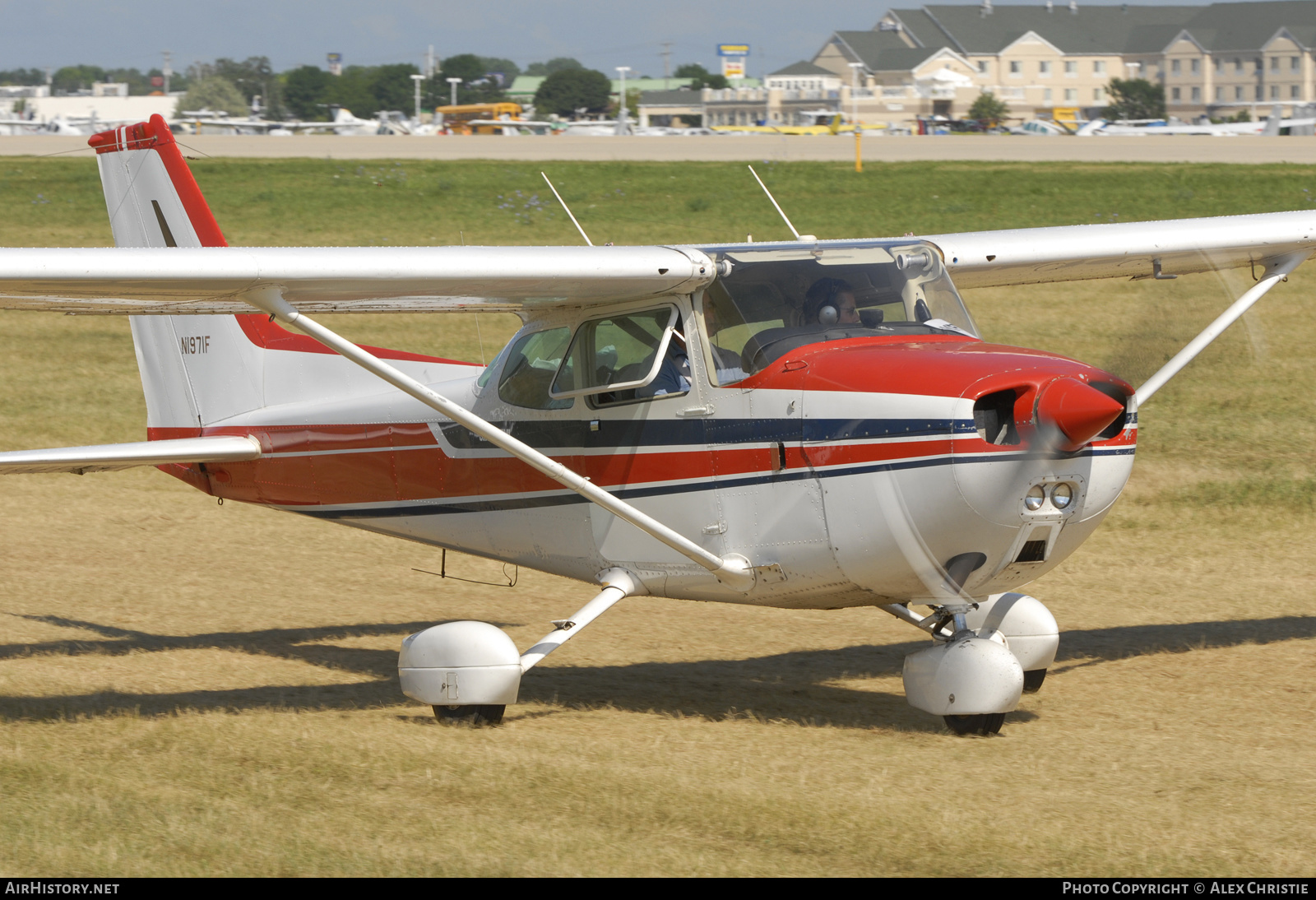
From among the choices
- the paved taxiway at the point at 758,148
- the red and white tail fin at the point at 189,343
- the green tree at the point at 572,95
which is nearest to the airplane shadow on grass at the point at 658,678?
the red and white tail fin at the point at 189,343

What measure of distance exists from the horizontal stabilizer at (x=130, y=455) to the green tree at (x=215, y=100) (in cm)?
12850

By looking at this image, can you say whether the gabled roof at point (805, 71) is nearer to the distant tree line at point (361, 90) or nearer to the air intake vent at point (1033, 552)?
the distant tree line at point (361, 90)

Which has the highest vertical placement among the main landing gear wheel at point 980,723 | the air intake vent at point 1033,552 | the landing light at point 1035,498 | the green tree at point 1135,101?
the green tree at point 1135,101

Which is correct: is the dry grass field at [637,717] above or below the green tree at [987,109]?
below

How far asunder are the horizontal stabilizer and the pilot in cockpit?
3.79 m

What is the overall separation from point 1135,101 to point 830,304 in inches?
5249

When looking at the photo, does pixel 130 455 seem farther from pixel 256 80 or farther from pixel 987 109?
pixel 256 80

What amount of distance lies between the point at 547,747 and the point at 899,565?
187 cm

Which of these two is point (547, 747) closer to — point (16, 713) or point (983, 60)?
point (16, 713)

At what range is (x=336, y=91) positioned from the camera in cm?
17175

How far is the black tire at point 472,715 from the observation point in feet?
24.4

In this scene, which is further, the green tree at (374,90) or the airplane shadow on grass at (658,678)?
the green tree at (374,90)

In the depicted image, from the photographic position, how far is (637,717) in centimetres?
773

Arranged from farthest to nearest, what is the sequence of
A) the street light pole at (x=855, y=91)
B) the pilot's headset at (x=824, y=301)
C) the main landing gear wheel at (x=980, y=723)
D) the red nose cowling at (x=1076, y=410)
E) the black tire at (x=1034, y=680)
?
1. the street light pole at (x=855, y=91)
2. the black tire at (x=1034, y=680)
3. the pilot's headset at (x=824, y=301)
4. the main landing gear wheel at (x=980, y=723)
5. the red nose cowling at (x=1076, y=410)
